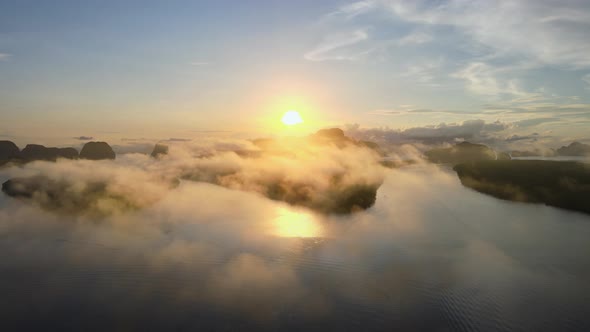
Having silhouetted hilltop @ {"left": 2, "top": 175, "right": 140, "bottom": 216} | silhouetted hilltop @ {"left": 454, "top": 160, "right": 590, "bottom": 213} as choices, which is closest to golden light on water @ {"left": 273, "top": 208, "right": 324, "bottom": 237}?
silhouetted hilltop @ {"left": 2, "top": 175, "right": 140, "bottom": 216}

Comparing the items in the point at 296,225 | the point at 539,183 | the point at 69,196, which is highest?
the point at 539,183

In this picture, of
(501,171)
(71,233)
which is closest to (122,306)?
(71,233)

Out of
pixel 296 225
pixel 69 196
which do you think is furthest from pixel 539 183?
pixel 69 196

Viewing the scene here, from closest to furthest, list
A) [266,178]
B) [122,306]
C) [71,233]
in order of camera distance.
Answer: [122,306] < [71,233] < [266,178]

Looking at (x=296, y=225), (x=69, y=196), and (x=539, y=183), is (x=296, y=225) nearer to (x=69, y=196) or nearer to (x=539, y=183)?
(x=69, y=196)

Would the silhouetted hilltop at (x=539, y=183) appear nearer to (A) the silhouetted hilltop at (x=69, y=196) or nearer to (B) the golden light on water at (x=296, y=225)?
(B) the golden light on water at (x=296, y=225)

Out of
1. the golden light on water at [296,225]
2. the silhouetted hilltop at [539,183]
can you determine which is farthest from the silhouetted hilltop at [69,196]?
the silhouetted hilltop at [539,183]

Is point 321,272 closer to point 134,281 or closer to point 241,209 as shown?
point 134,281
